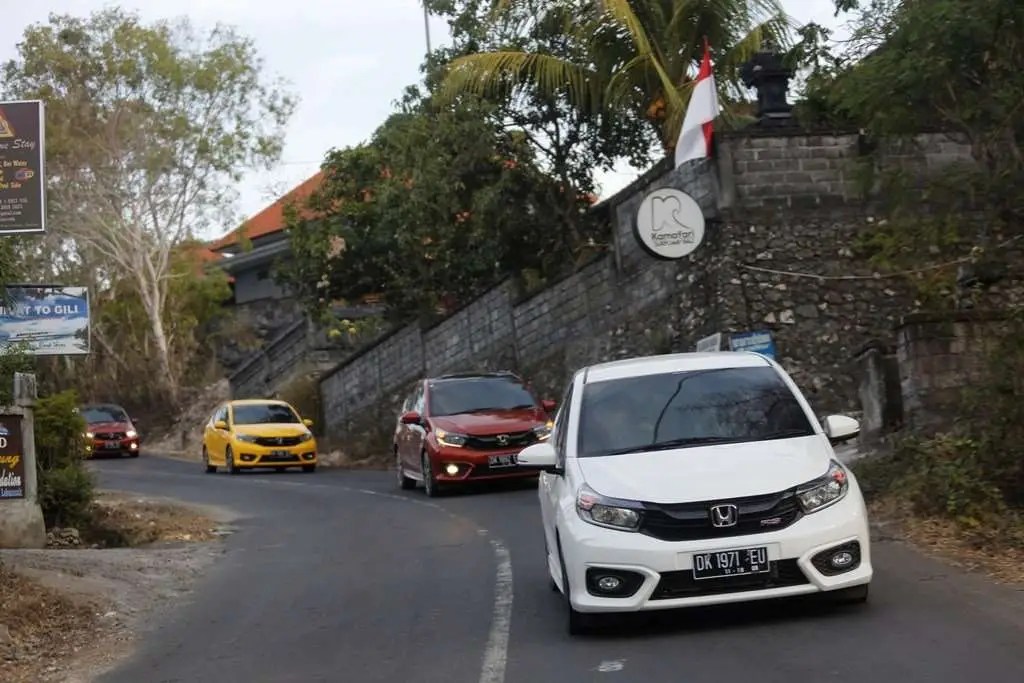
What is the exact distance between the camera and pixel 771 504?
8.66 m

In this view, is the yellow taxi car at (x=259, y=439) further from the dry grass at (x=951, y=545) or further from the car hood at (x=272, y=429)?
the dry grass at (x=951, y=545)

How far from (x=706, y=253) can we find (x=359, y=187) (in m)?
15.8

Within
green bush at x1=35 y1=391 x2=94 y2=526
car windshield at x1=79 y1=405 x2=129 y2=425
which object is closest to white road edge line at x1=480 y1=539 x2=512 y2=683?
green bush at x1=35 y1=391 x2=94 y2=526

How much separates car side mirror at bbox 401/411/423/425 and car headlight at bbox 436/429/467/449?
659 millimetres

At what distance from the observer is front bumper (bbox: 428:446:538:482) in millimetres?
20281

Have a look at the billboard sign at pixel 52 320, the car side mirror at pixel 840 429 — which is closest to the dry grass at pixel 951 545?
the car side mirror at pixel 840 429

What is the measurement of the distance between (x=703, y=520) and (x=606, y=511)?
57 cm

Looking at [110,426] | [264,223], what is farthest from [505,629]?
[264,223]

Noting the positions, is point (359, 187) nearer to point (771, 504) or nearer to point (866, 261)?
point (866, 261)

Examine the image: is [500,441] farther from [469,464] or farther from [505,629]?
[505,629]

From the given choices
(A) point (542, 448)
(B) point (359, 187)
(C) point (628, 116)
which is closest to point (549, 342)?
(C) point (628, 116)

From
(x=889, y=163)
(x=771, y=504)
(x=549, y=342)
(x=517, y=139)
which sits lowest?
(x=771, y=504)

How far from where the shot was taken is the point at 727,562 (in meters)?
8.59

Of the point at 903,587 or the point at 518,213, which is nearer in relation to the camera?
the point at 903,587
